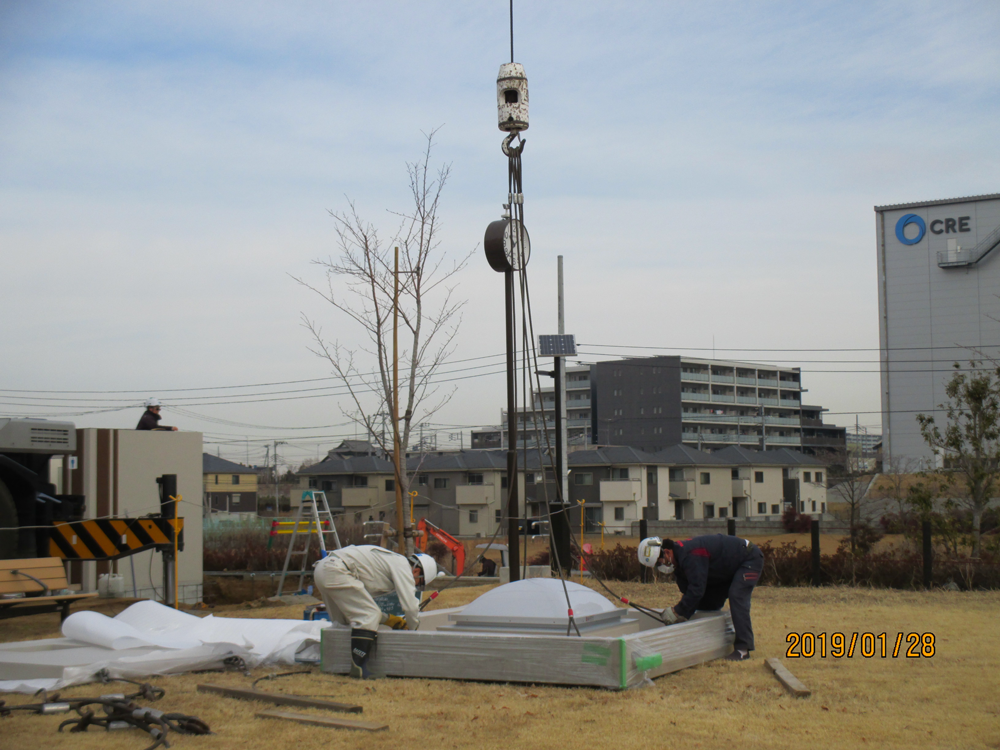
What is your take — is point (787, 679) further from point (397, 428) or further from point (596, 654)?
point (397, 428)

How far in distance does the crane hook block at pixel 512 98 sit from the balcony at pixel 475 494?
4560 centimetres

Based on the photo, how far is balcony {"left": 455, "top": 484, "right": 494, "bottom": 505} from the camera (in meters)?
53.9

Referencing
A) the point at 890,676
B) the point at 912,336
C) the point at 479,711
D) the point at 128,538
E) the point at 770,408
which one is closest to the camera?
the point at 479,711

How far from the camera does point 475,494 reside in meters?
53.9

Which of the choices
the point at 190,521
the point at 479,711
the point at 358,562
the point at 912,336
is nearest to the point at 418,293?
the point at 190,521

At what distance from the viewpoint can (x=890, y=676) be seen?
22.8ft

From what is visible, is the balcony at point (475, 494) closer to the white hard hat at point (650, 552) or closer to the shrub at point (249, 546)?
the shrub at point (249, 546)

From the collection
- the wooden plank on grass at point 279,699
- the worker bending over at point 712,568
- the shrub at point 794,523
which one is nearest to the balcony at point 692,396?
the shrub at point 794,523

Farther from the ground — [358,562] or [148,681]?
[358,562]

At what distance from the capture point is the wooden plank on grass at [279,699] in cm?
595

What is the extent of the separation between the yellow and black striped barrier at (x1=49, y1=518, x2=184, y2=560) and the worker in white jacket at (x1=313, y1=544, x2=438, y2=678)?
4.09 m

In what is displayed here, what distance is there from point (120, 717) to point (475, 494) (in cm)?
4861

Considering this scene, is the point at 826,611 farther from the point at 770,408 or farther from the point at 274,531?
the point at 770,408

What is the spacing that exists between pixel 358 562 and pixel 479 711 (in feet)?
6.60
